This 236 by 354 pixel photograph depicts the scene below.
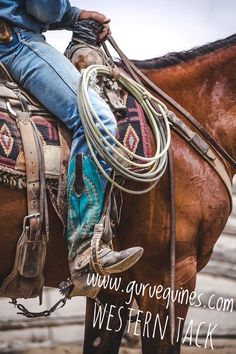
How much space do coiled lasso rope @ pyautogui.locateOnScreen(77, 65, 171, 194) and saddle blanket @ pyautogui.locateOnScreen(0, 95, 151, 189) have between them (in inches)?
2.3

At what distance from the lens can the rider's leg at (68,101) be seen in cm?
458

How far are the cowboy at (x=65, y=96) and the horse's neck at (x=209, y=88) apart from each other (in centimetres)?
70

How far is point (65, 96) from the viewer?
4.62m

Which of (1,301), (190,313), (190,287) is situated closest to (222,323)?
(190,313)

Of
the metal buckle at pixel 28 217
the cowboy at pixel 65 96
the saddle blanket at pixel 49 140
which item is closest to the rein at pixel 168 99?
the saddle blanket at pixel 49 140

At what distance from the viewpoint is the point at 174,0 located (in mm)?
7230

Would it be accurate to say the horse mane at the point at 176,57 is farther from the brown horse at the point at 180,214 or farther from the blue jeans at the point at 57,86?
the blue jeans at the point at 57,86

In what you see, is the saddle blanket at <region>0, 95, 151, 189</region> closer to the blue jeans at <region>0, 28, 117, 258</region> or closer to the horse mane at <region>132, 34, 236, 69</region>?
the blue jeans at <region>0, 28, 117, 258</region>

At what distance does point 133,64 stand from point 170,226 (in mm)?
975

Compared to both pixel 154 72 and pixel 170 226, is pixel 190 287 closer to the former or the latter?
pixel 170 226

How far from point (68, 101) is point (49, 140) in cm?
22

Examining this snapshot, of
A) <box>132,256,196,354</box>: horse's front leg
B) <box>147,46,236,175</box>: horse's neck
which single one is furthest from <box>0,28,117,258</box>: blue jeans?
<box>147,46,236,175</box>: horse's neck

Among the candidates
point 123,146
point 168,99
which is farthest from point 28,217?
point 168,99

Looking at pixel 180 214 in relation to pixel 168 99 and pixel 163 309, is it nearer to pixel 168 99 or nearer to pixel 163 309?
pixel 163 309
